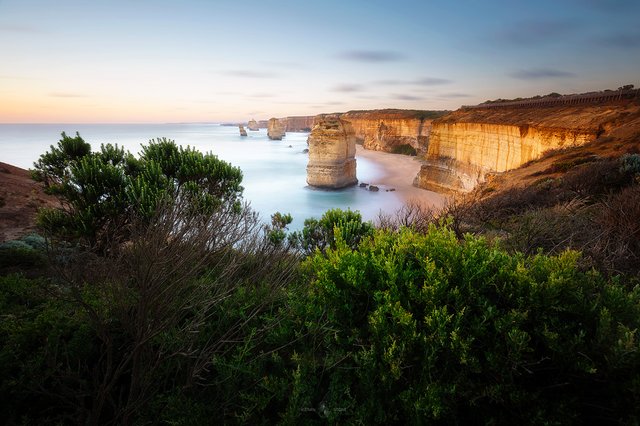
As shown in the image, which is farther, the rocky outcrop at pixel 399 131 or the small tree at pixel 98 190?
the rocky outcrop at pixel 399 131

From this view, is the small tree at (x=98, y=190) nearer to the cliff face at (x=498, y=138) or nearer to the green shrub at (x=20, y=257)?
the green shrub at (x=20, y=257)

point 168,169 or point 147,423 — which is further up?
point 168,169

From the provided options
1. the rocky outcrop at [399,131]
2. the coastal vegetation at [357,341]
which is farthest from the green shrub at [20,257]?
the rocky outcrop at [399,131]

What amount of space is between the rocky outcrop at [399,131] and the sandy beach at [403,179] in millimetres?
4986

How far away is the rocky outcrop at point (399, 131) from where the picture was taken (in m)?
Result: 78.2

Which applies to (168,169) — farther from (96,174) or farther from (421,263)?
(421,263)

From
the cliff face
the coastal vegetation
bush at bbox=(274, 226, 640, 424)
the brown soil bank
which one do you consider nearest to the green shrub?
the brown soil bank

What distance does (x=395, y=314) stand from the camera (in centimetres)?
367

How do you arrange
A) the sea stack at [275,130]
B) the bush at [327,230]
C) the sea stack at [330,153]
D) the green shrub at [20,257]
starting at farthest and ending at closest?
the sea stack at [275,130]
the sea stack at [330,153]
the bush at [327,230]
the green shrub at [20,257]

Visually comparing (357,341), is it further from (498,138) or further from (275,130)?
(275,130)

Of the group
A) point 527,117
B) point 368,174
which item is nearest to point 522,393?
point 527,117

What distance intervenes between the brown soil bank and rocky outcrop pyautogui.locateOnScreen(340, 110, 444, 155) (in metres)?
57.9

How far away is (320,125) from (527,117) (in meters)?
22.7

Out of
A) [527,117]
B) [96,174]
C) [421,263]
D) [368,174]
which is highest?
[527,117]
